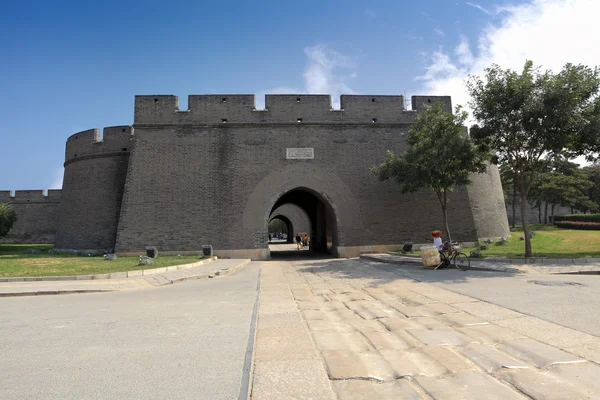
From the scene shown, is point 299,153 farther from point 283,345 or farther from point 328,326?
point 283,345

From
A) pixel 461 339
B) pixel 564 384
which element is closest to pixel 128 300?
pixel 461 339

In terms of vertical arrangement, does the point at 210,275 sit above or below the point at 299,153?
below

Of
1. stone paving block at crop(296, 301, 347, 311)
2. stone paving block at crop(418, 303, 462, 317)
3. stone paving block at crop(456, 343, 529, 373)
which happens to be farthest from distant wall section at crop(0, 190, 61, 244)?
stone paving block at crop(456, 343, 529, 373)

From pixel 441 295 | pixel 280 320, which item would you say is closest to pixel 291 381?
pixel 280 320

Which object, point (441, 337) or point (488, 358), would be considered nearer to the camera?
point (488, 358)

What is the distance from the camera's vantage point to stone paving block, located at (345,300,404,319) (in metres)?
5.40

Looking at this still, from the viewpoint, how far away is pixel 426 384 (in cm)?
288

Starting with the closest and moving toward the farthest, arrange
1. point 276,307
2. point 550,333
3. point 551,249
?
point 550,333
point 276,307
point 551,249

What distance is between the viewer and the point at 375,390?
9.16 feet

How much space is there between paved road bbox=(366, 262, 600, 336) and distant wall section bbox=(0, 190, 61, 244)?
30.9 meters

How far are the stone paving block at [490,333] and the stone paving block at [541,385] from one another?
91cm

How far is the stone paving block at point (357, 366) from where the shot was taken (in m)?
3.06

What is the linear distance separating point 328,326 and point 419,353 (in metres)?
1.41

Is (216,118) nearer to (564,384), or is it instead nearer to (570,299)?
(570,299)
